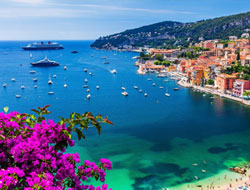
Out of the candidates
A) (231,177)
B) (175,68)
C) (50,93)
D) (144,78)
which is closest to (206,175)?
(231,177)

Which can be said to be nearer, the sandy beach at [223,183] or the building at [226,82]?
the sandy beach at [223,183]

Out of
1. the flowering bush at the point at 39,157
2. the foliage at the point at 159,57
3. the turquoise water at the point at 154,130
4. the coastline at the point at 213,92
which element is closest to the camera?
the flowering bush at the point at 39,157

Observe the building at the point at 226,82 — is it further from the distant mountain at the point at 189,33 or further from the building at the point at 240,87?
the distant mountain at the point at 189,33

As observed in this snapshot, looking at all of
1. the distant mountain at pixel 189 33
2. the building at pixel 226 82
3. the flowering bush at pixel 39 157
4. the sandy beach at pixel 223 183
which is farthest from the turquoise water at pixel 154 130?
the distant mountain at pixel 189 33

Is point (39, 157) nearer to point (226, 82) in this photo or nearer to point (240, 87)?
point (240, 87)

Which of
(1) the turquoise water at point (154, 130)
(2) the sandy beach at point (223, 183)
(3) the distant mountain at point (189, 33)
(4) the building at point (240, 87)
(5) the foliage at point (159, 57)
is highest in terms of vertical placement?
(3) the distant mountain at point (189, 33)

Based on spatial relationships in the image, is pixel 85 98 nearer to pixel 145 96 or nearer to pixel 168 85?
pixel 145 96

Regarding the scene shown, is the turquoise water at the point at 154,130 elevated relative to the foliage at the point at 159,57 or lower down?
lower down
